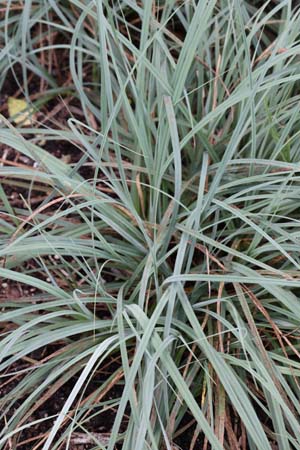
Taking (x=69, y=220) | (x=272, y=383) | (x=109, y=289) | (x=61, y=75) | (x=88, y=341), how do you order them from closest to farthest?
(x=272, y=383), (x=88, y=341), (x=109, y=289), (x=69, y=220), (x=61, y=75)

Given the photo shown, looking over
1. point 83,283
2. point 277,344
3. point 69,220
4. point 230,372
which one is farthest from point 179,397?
point 69,220

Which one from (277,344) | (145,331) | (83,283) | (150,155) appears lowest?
(83,283)

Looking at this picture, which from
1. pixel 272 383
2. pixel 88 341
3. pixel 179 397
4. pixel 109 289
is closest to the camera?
pixel 272 383

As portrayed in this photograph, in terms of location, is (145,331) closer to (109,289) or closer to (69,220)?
(109,289)

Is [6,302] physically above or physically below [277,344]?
below

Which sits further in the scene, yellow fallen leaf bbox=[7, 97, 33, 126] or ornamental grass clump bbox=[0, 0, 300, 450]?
yellow fallen leaf bbox=[7, 97, 33, 126]

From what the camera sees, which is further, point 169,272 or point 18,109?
point 18,109

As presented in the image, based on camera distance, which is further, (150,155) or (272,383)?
(150,155)

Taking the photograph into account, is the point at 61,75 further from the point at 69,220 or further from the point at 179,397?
the point at 179,397

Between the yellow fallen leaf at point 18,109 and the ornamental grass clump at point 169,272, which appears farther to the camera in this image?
the yellow fallen leaf at point 18,109

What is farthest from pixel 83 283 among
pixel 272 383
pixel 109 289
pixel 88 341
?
pixel 272 383
